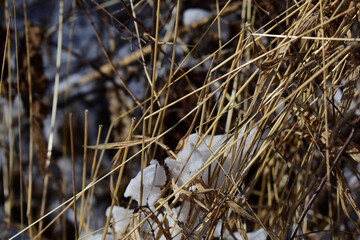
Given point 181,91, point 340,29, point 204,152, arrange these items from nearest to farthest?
point 340,29
point 204,152
point 181,91

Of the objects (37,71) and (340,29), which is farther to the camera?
(37,71)

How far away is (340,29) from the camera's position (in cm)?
43

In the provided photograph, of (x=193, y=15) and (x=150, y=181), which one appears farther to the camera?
(x=193, y=15)


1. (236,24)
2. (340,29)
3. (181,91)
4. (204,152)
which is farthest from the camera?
(236,24)

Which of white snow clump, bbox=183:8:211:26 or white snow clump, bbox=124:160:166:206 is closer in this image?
white snow clump, bbox=124:160:166:206

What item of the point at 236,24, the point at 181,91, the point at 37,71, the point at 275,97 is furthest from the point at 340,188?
the point at 37,71

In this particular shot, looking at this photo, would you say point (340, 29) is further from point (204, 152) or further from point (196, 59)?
point (196, 59)

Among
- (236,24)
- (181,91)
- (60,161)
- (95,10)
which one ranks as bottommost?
(60,161)

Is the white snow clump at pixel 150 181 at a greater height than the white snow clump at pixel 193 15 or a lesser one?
lesser

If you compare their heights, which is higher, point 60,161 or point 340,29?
point 340,29

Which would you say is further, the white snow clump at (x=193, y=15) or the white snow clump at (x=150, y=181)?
the white snow clump at (x=193, y=15)

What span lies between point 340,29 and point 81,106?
0.81 m

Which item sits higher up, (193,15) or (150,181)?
(193,15)

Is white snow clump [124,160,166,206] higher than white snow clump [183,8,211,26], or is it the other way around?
white snow clump [183,8,211,26]
